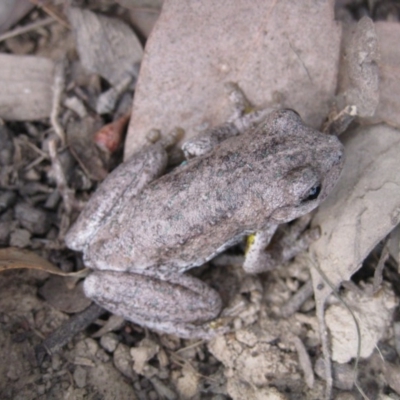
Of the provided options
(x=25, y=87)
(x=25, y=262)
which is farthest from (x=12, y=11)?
(x=25, y=262)

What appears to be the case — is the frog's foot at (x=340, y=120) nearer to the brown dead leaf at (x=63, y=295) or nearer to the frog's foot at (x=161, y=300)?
the frog's foot at (x=161, y=300)

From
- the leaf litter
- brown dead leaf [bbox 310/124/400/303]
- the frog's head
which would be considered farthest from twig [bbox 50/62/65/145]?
brown dead leaf [bbox 310/124/400/303]

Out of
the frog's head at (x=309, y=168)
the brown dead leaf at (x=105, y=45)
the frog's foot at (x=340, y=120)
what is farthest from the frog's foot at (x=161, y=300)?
the brown dead leaf at (x=105, y=45)

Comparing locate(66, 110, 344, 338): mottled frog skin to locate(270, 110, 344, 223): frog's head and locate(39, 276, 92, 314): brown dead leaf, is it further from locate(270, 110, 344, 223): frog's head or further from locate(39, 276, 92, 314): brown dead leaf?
locate(39, 276, 92, 314): brown dead leaf

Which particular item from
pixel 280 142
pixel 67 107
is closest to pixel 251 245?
pixel 280 142

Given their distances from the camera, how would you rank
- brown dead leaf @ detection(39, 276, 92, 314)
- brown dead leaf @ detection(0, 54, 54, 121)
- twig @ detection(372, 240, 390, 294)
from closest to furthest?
twig @ detection(372, 240, 390, 294) → brown dead leaf @ detection(39, 276, 92, 314) → brown dead leaf @ detection(0, 54, 54, 121)

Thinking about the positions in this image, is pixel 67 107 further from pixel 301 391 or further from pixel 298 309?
pixel 301 391

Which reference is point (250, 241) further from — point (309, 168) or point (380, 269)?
point (380, 269)
